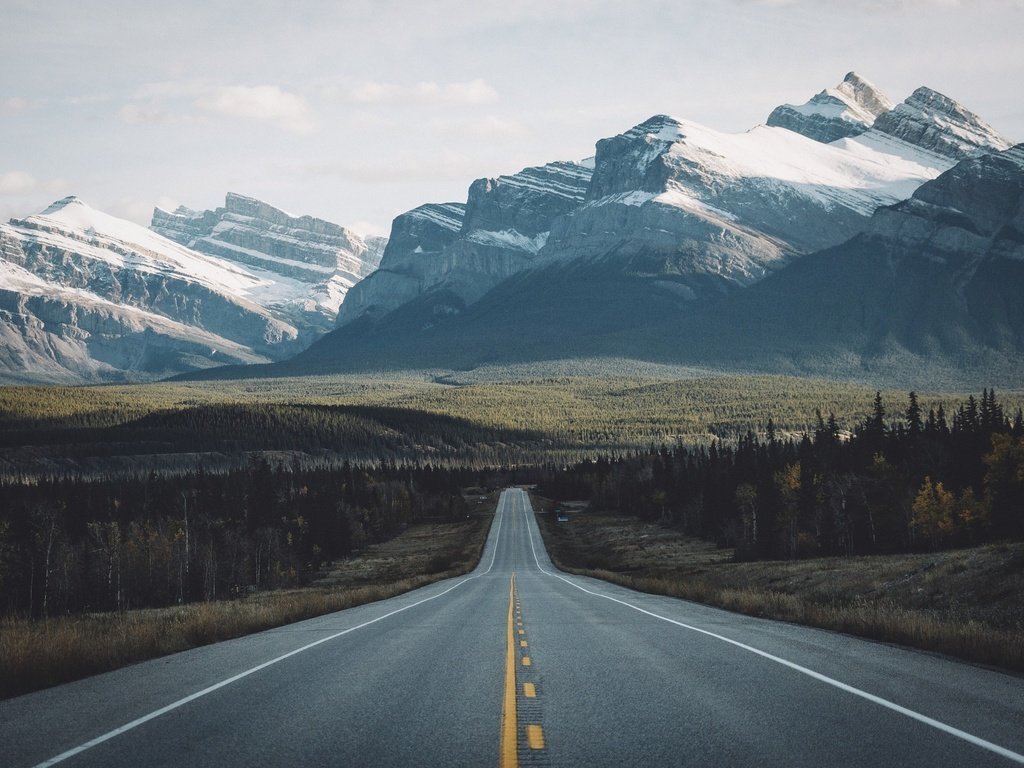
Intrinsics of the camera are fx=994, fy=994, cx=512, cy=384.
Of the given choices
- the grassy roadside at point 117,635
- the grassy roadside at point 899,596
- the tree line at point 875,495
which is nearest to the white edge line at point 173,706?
the grassy roadside at point 117,635

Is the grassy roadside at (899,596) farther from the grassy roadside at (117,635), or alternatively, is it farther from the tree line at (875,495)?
the tree line at (875,495)

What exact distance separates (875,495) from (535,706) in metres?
73.6

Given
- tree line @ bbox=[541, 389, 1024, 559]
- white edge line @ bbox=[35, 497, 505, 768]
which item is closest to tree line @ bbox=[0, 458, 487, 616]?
tree line @ bbox=[541, 389, 1024, 559]

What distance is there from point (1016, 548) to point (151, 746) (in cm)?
2844

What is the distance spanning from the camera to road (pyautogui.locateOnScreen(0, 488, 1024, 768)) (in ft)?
32.3

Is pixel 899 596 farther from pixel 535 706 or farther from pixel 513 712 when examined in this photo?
pixel 513 712

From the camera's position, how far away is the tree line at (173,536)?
265 feet

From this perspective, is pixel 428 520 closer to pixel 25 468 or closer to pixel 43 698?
pixel 25 468

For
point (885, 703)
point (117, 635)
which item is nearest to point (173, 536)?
point (117, 635)

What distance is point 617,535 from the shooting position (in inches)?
4281

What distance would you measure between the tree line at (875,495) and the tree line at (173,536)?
4006 centimetres

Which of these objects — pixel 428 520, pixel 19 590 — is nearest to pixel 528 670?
pixel 19 590

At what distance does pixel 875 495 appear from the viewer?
7994 cm

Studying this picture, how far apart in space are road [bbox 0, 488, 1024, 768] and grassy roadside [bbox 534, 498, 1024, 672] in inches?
31.0
